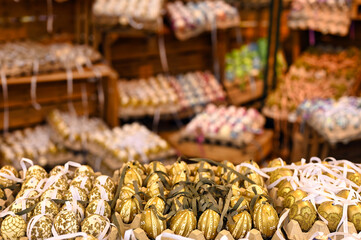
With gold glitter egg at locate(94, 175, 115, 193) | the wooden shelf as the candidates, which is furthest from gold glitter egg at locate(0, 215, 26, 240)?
the wooden shelf

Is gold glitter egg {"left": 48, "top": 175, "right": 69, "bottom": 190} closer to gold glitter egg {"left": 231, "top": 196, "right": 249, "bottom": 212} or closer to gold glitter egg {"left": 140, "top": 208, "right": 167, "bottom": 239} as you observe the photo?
gold glitter egg {"left": 140, "top": 208, "right": 167, "bottom": 239}

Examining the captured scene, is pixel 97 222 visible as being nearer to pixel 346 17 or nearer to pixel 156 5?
pixel 156 5

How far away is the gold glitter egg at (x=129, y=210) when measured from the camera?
1.33 m

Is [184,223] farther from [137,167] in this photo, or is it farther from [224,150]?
[224,150]

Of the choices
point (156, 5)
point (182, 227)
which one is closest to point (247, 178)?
point (182, 227)

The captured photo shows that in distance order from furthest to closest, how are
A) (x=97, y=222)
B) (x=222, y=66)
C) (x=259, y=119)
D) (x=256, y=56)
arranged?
(x=256, y=56) < (x=222, y=66) < (x=259, y=119) < (x=97, y=222)

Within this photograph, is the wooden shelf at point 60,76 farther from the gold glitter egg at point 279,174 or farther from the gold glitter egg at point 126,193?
the gold glitter egg at point 279,174

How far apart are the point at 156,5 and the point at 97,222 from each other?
271 cm

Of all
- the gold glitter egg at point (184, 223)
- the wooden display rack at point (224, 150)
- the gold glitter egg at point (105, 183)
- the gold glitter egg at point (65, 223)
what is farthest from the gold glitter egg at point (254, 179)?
the wooden display rack at point (224, 150)

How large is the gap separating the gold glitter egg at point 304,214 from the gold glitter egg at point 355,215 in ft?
0.33

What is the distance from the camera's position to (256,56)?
5625 mm

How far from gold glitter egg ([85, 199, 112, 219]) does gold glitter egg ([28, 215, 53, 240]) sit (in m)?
0.13

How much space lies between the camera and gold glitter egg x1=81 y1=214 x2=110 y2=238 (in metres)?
1.23

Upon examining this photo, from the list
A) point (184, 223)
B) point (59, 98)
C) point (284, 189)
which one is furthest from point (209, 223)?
point (59, 98)
